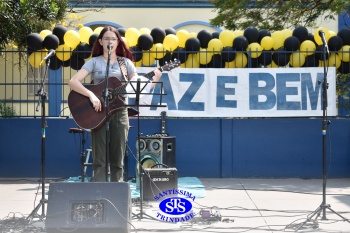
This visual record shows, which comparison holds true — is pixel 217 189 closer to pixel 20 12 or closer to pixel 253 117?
pixel 253 117

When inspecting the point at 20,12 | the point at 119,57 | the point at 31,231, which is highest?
the point at 20,12

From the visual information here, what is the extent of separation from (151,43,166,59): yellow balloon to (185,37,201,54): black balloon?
1.38 ft

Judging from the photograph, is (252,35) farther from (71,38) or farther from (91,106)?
Result: (91,106)

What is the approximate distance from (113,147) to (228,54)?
425 centimetres

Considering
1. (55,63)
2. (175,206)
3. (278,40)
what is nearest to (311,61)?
(278,40)

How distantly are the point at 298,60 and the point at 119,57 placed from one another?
4.51 metres

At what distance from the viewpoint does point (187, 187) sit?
9.70m

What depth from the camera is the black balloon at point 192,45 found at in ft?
35.7

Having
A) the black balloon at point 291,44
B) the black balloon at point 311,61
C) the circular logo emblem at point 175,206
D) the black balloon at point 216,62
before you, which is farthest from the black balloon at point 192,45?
the circular logo emblem at point 175,206

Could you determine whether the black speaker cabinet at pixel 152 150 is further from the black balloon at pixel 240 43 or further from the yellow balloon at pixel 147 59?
the black balloon at pixel 240 43

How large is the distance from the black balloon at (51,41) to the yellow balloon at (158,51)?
5.20 feet

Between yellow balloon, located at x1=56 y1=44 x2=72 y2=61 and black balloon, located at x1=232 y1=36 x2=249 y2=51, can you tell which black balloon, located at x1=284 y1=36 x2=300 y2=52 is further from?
yellow balloon, located at x1=56 y1=44 x2=72 y2=61

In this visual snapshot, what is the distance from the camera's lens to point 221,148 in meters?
10.9

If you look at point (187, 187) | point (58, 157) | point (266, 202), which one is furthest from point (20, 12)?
point (266, 202)
